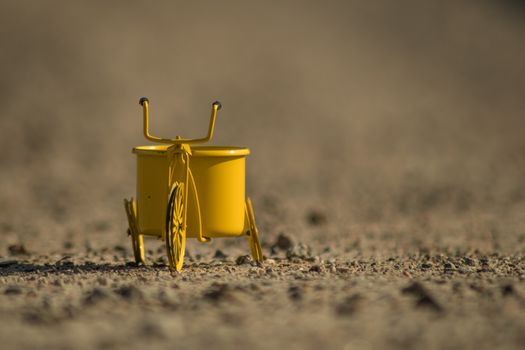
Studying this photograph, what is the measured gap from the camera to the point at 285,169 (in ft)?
53.9

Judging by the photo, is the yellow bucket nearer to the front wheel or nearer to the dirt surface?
the front wheel

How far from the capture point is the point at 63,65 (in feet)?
81.0

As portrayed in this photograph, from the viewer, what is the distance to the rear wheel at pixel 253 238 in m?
6.88

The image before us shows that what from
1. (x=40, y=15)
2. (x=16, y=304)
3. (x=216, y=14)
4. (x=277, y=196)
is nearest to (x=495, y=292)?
(x=16, y=304)

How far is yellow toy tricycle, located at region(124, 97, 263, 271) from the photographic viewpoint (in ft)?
21.3

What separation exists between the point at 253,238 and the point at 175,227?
0.74 meters

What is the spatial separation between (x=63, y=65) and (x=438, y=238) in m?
17.0

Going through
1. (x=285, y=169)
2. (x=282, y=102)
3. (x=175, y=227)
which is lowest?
(x=285, y=169)

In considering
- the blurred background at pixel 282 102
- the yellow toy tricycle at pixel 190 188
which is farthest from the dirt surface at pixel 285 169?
the yellow toy tricycle at pixel 190 188

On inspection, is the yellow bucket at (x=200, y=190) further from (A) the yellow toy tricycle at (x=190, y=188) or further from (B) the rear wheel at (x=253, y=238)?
(B) the rear wheel at (x=253, y=238)

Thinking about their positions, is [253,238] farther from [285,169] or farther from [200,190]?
[285,169]

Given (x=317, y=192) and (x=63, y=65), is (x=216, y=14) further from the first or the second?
(x=317, y=192)

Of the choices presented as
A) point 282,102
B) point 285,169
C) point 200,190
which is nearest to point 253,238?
point 200,190

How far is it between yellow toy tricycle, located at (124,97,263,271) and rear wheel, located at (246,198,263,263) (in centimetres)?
15
